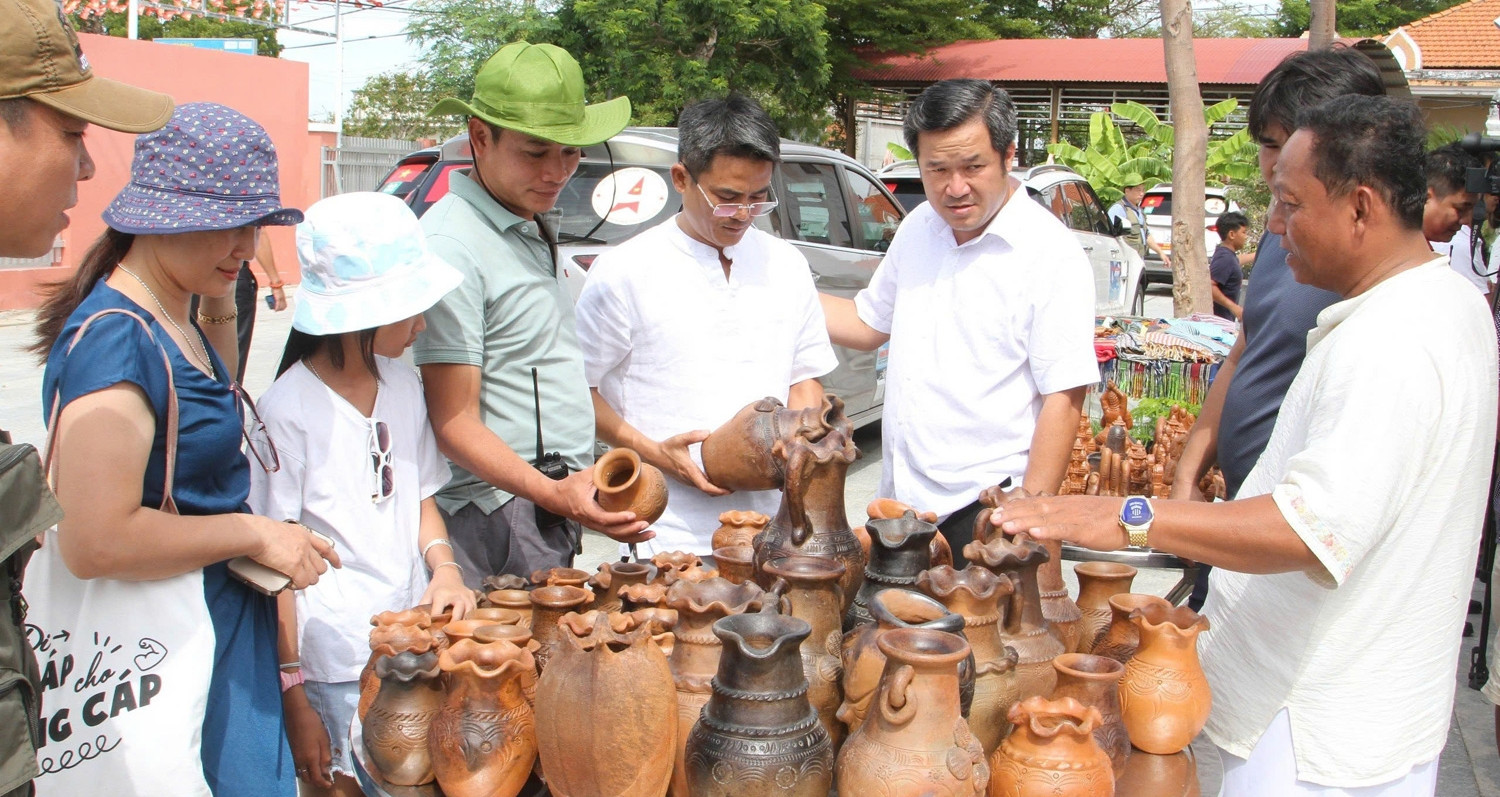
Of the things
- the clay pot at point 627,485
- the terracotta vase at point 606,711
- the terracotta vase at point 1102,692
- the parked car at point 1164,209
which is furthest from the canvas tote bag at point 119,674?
the parked car at point 1164,209

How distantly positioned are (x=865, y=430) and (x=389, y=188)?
3319 mm

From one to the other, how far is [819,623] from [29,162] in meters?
1.26

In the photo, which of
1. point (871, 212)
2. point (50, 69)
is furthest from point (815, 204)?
point (50, 69)

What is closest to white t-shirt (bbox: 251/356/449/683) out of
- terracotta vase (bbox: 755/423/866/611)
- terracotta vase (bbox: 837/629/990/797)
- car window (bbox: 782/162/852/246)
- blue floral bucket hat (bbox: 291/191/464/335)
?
blue floral bucket hat (bbox: 291/191/464/335)

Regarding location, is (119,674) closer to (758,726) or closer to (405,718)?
(405,718)

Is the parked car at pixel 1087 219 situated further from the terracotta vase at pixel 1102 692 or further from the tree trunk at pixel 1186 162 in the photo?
the terracotta vase at pixel 1102 692

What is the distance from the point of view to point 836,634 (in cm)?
187

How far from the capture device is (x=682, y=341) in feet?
8.62

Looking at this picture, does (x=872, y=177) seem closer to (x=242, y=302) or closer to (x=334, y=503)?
(x=242, y=302)

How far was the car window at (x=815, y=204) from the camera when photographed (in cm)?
603

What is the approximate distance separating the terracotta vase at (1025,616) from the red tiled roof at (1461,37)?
65.3ft

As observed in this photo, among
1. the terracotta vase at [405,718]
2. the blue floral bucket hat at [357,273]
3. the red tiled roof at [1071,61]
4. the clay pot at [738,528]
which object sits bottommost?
the terracotta vase at [405,718]

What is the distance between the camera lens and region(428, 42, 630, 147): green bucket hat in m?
2.27

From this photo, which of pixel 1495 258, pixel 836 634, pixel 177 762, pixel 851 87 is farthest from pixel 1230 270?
pixel 851 87
